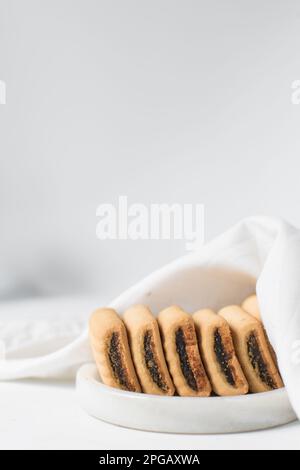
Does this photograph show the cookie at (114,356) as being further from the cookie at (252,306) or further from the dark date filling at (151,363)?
the cookie at (252,306)

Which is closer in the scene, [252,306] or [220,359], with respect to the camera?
[220,359]

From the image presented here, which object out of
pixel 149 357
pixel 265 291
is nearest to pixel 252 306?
pixel 265 291

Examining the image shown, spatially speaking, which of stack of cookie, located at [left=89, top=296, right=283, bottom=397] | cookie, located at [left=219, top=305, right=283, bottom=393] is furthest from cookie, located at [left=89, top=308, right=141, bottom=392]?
cookie, located at [left=219, top=305, right=283, bottom=393]

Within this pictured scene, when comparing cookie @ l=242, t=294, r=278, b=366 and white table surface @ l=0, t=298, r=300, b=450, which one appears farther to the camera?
cookie @ l=242, t=294, r=278, b=366

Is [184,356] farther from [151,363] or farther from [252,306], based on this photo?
[252,306]

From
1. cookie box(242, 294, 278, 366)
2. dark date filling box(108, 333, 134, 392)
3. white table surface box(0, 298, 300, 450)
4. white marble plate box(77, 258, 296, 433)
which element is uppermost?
cookie box(242, 294, 278, 366)

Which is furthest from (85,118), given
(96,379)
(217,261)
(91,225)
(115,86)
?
(96,379)

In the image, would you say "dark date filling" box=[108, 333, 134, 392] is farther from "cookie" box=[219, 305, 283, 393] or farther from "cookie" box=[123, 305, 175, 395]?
"cookie" box=[219, 305, 283, 393]
